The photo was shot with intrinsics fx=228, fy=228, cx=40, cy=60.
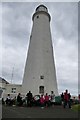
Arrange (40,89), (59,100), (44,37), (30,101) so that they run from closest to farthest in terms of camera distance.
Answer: (30,101), (59,100), (40,89), (44,37)

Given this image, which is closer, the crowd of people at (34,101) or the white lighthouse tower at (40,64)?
the crowd of people at (34,101)

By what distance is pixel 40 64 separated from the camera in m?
40.1

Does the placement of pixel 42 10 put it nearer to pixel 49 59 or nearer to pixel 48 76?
pixel 49 59

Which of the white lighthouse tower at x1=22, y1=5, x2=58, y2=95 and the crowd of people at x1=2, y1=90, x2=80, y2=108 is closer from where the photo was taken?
the crowd of people at x1=2, y1=90, x2=80, y2=108

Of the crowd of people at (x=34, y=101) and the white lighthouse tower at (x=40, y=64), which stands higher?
the white lighthouse tower at (x=40, y=64)

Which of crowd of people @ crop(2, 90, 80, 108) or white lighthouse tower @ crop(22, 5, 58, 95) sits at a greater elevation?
white lighthouse tower @ crop(22, 5, 58, 95)

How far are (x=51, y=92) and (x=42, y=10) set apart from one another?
17.4m

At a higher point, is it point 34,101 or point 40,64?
point 40,64

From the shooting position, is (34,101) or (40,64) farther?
(40,64)

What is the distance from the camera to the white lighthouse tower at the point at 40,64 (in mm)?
39434

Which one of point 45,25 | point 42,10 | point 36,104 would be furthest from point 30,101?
point 42,10

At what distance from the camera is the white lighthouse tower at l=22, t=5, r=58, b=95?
39434 millimetres

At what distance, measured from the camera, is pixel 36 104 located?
1021 inches

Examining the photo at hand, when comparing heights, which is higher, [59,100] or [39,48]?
[39,48]
